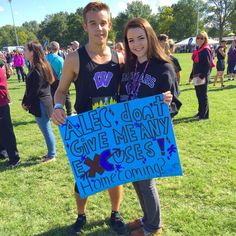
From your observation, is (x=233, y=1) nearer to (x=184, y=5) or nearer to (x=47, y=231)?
(x=184, y=5)

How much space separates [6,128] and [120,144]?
3.01 metres

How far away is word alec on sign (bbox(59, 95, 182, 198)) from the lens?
8.39ft

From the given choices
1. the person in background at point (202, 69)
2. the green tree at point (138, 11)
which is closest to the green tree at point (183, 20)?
the green tree at point (138, 11)

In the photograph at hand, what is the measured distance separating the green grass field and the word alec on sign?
0.83 metres

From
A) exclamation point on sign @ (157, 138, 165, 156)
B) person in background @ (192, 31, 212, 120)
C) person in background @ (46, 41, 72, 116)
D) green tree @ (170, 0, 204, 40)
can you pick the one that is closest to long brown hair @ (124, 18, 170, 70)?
exclamation point on sign @ (157, 138, 165, 156)

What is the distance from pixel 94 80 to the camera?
2686 mm

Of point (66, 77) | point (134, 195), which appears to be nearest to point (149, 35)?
point (66, 77)

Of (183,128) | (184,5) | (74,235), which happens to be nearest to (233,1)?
(184,5)

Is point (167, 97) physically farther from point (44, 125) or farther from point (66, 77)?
point (44, 125)

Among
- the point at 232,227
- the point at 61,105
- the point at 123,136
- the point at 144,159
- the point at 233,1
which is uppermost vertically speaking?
the point at 233,1

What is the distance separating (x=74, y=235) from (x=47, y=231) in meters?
0.34

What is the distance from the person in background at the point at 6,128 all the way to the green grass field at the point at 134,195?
0.69 feet

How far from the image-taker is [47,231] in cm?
327

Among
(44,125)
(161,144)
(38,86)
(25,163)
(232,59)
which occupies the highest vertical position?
(38,86)
